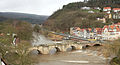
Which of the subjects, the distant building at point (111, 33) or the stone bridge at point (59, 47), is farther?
the distant building at point (111, 33)

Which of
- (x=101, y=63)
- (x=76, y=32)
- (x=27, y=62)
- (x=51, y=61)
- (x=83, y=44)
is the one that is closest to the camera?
(x=27, y=62)

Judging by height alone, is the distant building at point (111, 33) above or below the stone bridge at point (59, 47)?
above

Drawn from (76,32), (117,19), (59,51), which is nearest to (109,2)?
(117,19)

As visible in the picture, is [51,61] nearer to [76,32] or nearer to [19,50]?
[19,50]

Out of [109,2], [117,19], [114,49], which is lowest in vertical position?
[114,49]

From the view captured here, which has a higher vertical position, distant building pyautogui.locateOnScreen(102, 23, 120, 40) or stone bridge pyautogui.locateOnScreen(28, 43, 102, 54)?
distant building pyautogui.locateOnScreen(102, 23, 120, 40)

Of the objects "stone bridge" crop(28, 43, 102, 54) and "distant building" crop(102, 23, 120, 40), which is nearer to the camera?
"stone bridge" crop(28, 43, 102, 54)

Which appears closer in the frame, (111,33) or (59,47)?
(59,47)

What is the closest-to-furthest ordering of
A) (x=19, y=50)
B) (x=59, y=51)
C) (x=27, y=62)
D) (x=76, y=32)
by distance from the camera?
1. (x=27, y=62)
2. (x=19, y=50)
3. (x=59, y=51)
4. (x=76, y=32)

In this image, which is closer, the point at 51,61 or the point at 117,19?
the point at 51,61

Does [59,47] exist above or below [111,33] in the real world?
below

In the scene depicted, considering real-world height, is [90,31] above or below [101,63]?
above
